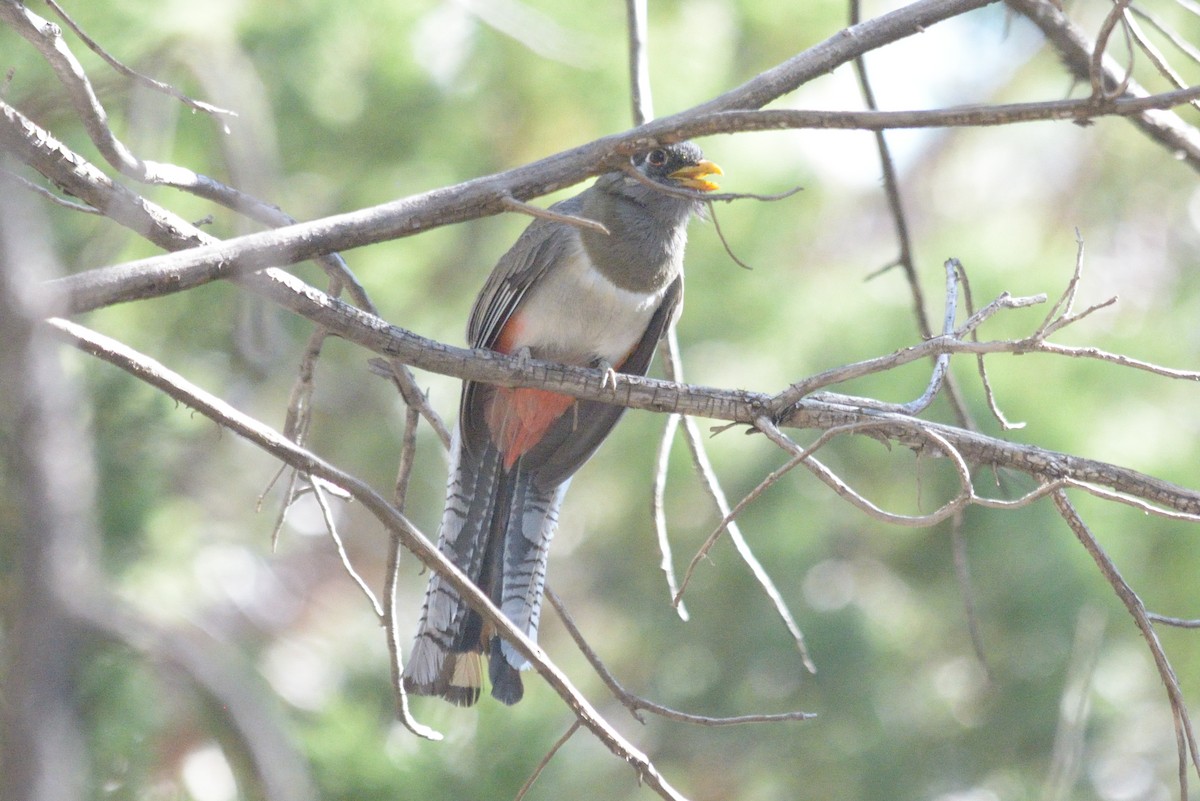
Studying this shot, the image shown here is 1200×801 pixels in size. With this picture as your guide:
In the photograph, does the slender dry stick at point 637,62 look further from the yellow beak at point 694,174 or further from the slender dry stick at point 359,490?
the slender dry stick at point 359,490

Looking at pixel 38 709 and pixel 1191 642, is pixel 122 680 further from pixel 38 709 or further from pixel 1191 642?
pixel 1191 642

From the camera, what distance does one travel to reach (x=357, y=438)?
306 inches

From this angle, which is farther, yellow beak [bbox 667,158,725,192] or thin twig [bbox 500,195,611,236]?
yellow beak [bbox 667,158,725,192]

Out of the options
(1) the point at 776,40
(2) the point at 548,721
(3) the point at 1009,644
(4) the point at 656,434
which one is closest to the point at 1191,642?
(3) the point at 1009,644

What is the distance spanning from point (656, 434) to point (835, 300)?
1.50 meters

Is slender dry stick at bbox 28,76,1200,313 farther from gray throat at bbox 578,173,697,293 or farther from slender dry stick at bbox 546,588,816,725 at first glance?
gray throat at bbox 578,173,697,293

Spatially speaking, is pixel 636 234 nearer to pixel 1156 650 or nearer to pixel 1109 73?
pixel 1109 73

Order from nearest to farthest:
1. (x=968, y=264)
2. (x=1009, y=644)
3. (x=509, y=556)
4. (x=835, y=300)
Result: (x=509, y=556), (x=1009, y=644), (x=968, y=264), (x=835, y=300)

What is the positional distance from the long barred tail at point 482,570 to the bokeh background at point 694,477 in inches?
46.4

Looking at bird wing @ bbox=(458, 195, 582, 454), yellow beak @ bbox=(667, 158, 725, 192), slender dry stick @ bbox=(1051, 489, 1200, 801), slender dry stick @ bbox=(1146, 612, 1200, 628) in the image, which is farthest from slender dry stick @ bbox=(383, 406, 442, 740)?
yellow beak @ bbox=(667, 158, 725, 192)

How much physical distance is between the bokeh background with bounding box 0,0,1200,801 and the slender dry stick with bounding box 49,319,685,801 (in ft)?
8.09

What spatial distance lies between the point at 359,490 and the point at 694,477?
4.72m

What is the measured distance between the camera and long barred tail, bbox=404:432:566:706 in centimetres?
314

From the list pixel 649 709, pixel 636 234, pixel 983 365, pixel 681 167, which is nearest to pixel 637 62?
pixel 636 234
